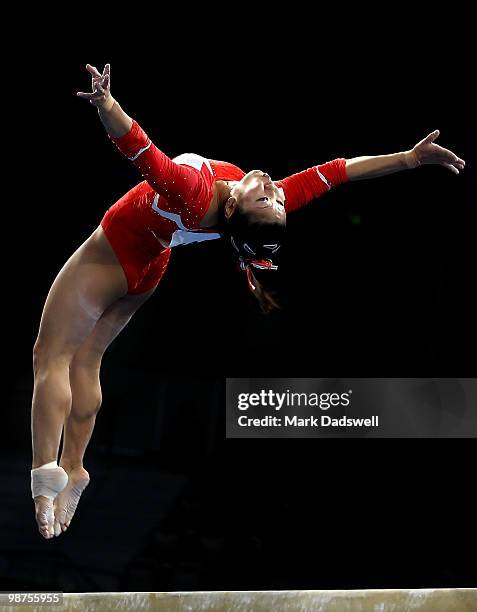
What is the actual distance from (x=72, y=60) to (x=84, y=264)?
7.72 ft

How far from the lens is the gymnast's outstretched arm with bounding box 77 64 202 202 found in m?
2.50

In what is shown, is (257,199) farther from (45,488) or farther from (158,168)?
(45,488)

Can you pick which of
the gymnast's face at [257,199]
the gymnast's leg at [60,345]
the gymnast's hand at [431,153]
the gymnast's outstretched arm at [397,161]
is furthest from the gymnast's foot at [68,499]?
the gymnast's hand at [431,153]

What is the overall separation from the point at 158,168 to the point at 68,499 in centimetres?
135

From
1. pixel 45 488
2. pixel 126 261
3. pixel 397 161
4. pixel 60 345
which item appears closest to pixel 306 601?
pixel 45 488

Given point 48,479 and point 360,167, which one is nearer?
point 48,479

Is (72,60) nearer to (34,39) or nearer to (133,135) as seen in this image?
(34,39)

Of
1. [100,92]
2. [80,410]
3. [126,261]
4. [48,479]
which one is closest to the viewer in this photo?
[100,92]

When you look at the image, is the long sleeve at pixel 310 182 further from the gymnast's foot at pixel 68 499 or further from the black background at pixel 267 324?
the black background at pixel 267 324

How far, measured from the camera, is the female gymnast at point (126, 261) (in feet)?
9.37

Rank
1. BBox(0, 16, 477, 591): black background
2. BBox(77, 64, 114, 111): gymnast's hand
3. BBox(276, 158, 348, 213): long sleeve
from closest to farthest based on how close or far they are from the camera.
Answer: BBox(77, 64, 114, 111): gymnast's hand
BBox(276, 158, 348, 213): long sleeve
BBox(0, 16, 477, 591): black background

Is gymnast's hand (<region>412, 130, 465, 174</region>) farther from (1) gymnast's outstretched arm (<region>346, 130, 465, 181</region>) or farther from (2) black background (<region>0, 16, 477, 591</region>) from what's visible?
(2) black background (<region>0, 16, 477, 591</region>)

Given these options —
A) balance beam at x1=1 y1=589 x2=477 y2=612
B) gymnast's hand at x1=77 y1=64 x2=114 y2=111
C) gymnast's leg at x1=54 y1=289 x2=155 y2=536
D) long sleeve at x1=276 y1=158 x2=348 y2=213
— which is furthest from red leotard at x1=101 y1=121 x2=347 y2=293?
balance beam at x1=1 y1=589 x2=477 y2=612

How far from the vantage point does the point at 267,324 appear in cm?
593
